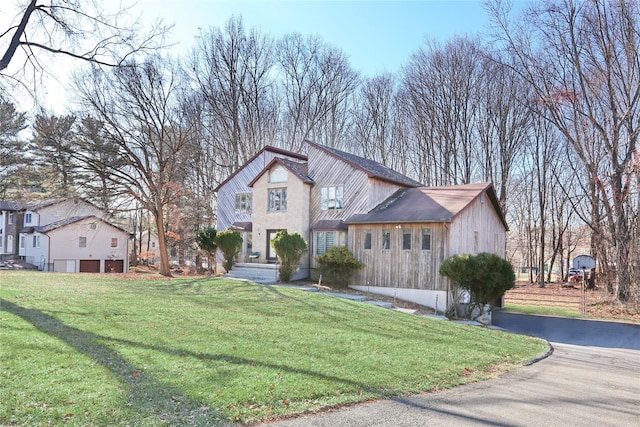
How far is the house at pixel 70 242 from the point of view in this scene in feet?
124

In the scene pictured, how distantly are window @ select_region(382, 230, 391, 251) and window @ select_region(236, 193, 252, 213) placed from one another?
9.87 meters

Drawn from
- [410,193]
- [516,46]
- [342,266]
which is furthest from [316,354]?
[516,46]

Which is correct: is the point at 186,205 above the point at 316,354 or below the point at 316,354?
above

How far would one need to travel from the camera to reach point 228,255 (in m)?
24.8

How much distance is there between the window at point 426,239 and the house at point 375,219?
0.14ft

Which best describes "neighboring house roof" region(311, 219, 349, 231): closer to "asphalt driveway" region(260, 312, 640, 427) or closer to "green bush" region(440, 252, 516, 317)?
"green bush" region(440, 252, 516, 317)

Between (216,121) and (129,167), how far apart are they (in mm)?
13082

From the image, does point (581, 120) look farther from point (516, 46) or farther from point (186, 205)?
point (186, 205)

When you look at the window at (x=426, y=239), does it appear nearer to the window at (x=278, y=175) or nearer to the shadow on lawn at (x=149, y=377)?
the window at (x=278, y=175)

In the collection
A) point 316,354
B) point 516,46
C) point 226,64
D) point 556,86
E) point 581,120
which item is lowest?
point 316,354

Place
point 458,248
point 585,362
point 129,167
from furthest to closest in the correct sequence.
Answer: point 129,167 < point 458,248 < point 585,362

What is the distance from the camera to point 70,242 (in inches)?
1531

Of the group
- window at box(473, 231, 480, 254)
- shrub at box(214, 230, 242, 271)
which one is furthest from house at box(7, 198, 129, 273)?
window at box(473, 231, 480, 254)

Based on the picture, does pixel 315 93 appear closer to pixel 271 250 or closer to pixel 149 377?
pixel 271 250
